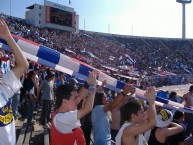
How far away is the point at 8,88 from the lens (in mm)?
2725

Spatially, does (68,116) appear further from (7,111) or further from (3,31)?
(3,31)

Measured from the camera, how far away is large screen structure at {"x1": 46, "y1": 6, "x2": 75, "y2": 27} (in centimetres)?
4106

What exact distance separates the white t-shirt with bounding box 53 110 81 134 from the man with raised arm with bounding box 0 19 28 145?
0.53 m

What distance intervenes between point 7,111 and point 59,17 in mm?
39959

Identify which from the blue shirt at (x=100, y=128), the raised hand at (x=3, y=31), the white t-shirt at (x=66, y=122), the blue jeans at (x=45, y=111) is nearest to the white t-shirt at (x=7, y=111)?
the raised hand at (x=3, y=31)

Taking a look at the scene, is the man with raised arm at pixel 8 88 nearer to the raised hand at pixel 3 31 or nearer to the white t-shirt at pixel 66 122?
the raised hand at pixel 3 31

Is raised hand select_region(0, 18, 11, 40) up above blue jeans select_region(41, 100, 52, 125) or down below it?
above

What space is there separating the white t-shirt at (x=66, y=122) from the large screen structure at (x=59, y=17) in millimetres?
38742


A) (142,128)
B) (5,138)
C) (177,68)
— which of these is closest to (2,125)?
(5,138)

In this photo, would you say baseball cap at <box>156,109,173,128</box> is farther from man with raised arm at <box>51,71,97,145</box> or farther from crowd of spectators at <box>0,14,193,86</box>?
crowd of spectators at <box>0,14,193,86</box>

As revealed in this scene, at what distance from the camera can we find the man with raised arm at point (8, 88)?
100.0 inches

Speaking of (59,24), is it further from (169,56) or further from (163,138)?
(163,138)

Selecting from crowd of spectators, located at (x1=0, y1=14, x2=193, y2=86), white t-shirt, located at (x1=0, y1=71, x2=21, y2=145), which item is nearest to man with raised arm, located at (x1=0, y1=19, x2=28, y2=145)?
white t-shirt, located at (x1=0, y1=71, x2=21, y2=145)

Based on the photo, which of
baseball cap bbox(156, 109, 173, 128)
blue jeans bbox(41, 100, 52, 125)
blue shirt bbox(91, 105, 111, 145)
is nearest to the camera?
baseball cap bbox(156, 109, 173, 128)
